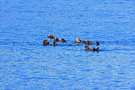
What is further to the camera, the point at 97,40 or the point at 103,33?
the point at 103,33

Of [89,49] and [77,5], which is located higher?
[77,5]

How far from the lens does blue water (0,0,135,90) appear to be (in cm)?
4416

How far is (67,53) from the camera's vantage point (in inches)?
Result: 2213

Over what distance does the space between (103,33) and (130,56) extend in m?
17.0

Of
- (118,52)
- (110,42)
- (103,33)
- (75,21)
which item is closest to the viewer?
(118,52)

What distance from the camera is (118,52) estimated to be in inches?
2239

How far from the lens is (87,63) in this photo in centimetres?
5156

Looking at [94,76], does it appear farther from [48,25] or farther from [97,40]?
[48,25]

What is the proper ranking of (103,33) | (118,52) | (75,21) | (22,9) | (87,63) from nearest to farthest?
(87,63) → (118,52) → (103,33) → (75,21) → (22,9)

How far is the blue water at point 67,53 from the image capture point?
1738 inches

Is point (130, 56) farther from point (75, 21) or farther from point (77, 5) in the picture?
point (77, 5)

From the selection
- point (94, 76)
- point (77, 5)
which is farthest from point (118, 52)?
point (77, 5)

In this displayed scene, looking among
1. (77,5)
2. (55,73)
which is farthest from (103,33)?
(77,5)

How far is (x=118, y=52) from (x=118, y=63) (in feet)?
17.6
